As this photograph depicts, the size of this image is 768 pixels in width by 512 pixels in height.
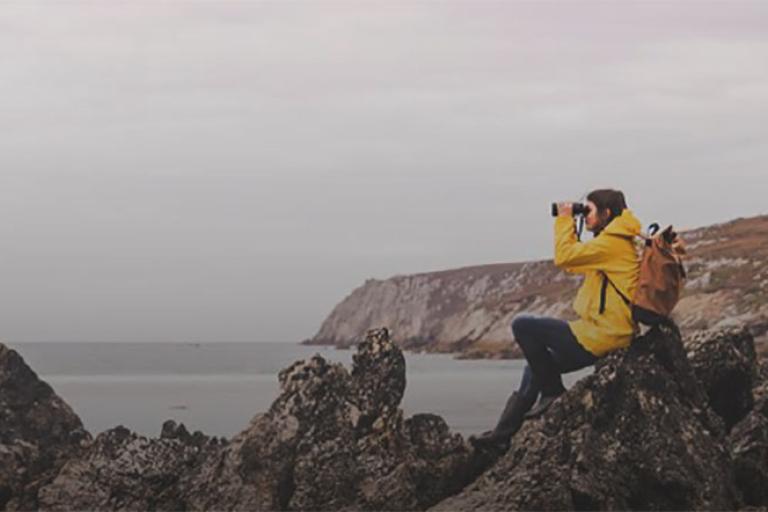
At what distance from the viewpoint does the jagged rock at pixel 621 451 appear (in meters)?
13.6

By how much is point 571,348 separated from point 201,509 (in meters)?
4.48

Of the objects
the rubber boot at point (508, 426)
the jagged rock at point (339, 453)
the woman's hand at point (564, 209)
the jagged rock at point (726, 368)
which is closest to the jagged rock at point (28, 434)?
the jagged rock at point (339, 453)

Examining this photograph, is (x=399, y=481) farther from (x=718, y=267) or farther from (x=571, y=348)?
(x=718, y=267)

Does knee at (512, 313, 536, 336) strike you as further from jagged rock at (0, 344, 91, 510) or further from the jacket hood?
jagged rock at (0, 344, 91, 510)

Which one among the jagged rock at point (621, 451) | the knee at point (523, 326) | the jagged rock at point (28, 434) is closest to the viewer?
the jagged rock at point (621, 451)

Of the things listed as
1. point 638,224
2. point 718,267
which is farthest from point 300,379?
point 718,267

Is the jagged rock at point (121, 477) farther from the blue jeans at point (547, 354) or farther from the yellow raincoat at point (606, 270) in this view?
the yellow raincoat at point (606, 270)

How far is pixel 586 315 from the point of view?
48.2ft

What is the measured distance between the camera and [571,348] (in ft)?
48.1

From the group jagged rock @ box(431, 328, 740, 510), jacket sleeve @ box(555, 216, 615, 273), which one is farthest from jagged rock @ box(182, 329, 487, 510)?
jacket sleeve @ box(555, 216, 615, 273)

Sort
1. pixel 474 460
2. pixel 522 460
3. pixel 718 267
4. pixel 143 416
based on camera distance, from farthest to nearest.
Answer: pixel 718 267 → pixel 143 416 → pixel 474 460 → pixel 522 460

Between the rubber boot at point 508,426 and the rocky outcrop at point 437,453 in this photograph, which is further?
the rubber boot at point 508,426

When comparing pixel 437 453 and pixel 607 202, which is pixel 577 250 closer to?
pixel 607 202

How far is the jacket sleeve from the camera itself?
1445cm
